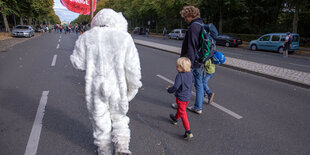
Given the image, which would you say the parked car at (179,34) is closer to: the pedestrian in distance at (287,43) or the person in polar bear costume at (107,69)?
the pedestrian in distance at (287,43)

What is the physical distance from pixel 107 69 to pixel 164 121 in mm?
1851

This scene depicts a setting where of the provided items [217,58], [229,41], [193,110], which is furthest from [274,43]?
[193,110]

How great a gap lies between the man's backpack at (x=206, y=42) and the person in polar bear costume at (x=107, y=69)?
1.65 m

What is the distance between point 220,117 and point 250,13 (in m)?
28.9

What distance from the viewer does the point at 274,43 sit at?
53.5 ft

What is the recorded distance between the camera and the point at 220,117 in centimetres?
375

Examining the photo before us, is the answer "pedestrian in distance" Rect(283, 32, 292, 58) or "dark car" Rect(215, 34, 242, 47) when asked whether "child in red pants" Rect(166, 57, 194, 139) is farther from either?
"dark car" Rect(215, 34, 242, 47)

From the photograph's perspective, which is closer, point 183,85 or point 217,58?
point 183,85

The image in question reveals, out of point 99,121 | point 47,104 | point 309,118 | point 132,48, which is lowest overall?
point 309,118

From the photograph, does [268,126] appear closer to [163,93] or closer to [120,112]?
[163,93]

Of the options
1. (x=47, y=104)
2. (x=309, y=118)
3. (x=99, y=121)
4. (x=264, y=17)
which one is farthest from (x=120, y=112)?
(x=264, y=17)

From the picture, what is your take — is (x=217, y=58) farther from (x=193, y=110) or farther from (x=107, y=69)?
(x=107, y=69)

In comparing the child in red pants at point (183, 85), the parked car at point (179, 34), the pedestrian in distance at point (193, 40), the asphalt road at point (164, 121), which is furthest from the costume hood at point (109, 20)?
the parked car at point (179, 34)

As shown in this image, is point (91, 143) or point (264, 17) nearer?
point (91, 143)
